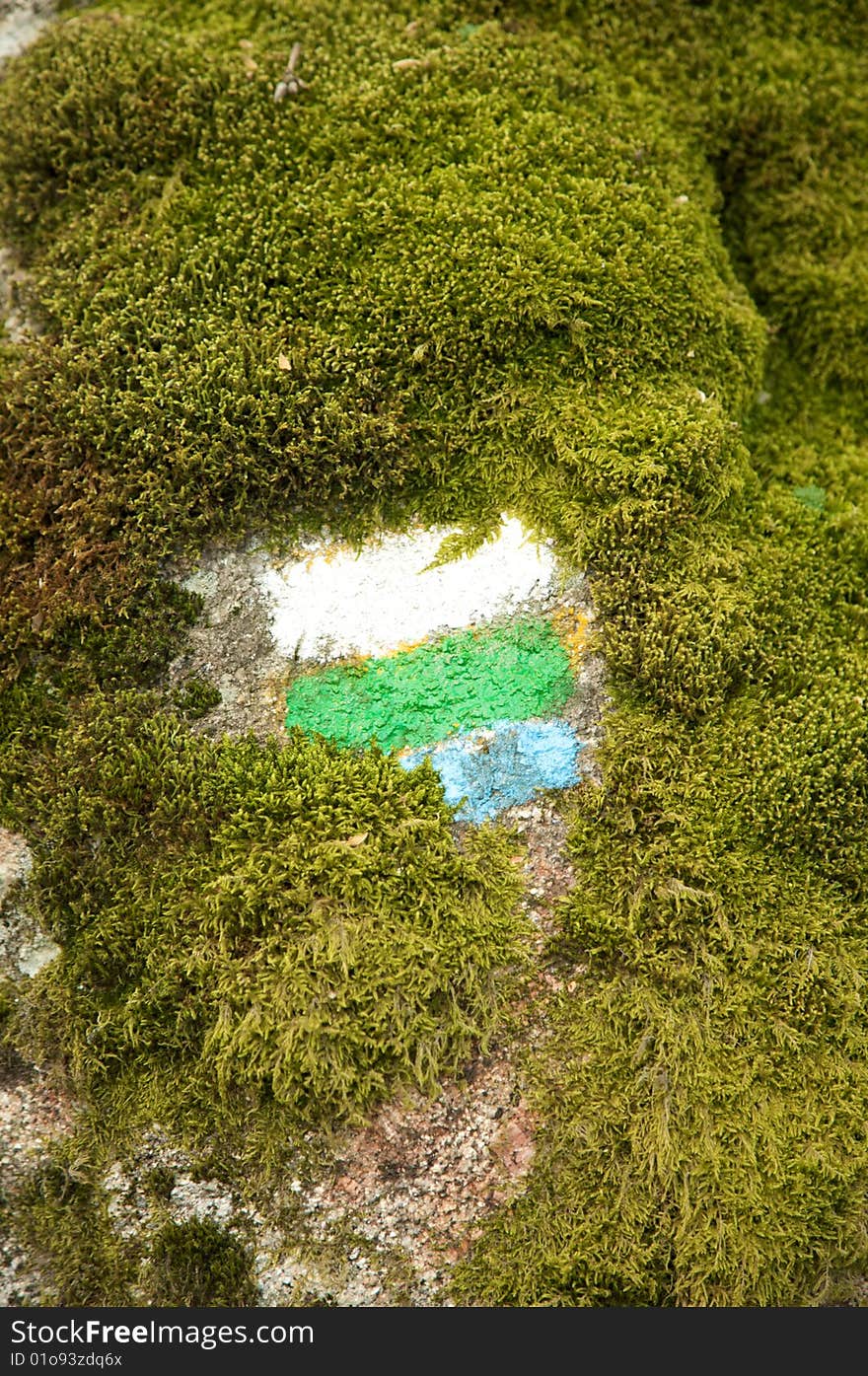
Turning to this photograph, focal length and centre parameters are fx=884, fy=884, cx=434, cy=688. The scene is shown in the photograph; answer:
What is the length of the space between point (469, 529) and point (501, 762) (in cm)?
106

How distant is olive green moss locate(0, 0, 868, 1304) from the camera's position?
3.50 meters

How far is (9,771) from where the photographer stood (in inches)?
147

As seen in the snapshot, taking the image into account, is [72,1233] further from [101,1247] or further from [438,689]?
[438,689]

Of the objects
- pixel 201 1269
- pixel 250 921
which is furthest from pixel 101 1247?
pixel 250 921

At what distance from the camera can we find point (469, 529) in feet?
13.0

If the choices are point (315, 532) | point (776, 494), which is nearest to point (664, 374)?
point (776, 494)

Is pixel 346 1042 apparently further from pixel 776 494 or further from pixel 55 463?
pixel 776 494

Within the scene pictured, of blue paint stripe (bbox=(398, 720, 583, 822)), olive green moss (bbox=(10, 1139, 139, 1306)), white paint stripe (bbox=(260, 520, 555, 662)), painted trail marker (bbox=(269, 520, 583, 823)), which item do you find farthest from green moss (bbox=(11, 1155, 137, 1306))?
white paint stripe (bbox=(260, 520, 555, 662))

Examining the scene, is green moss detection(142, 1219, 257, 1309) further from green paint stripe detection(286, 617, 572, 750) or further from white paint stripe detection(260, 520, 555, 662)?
white paint stripe detection(260, 520, 555, 662)

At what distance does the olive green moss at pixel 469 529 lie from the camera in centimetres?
350

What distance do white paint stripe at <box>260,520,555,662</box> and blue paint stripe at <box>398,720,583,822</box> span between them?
1.64ft

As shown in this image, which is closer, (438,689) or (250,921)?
(250,921)

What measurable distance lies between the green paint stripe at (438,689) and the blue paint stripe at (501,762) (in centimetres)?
6

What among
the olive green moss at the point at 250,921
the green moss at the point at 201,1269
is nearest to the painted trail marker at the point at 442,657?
the olive green moss at the point at 250,921
